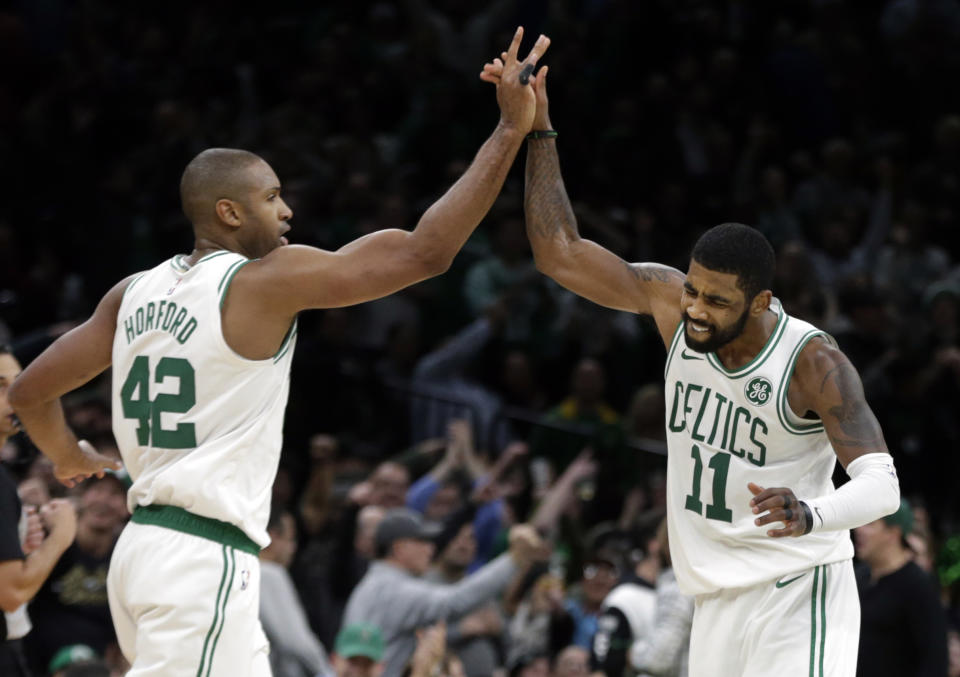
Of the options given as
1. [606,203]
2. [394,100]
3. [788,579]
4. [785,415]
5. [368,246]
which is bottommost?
[788,579]

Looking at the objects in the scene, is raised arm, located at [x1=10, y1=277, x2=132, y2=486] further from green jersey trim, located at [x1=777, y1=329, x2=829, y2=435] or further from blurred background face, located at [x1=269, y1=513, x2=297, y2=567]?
blurred background face, located at [x1=269, y1=513, x2=297, y2=567]

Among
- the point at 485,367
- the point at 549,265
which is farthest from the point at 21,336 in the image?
the point at 549,265

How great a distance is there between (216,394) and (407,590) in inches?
151

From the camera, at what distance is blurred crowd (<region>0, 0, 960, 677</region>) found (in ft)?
30.2

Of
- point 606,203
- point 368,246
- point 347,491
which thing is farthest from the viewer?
point 606,203

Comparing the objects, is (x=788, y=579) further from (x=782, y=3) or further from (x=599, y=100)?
(x=782, y=3)

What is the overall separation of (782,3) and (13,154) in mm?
7135

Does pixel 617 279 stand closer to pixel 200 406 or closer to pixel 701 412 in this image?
pixel 701 412

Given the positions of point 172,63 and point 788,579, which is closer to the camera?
point 788,579

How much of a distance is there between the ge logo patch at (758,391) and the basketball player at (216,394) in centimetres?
108

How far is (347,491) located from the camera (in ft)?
34.8

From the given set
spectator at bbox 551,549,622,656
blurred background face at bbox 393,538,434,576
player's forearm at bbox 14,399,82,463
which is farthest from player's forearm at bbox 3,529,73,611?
spectator at bbox 551,549,622,656

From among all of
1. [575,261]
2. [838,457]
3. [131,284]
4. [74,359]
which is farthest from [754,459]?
[74,359]

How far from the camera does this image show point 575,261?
5777mm
